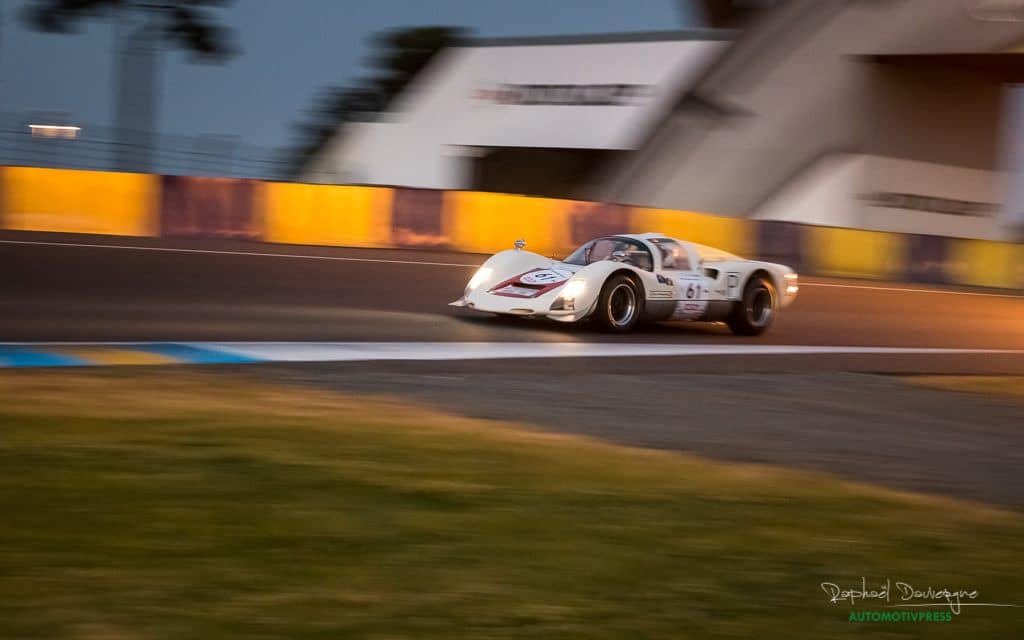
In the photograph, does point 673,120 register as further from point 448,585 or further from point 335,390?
point 448,585

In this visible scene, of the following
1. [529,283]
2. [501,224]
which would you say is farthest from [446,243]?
[529,283]

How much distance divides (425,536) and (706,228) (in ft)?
63.4

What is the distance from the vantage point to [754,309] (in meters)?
13.8

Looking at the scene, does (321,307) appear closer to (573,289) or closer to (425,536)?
(573,289)

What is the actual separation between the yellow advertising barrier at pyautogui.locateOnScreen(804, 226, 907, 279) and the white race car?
11.2m

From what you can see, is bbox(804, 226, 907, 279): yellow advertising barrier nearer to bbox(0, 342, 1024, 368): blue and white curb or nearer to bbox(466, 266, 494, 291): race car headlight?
bbox(0, 342, 1024, 368): blue and white curb

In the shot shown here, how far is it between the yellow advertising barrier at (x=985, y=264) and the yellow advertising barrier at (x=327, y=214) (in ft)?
36.3

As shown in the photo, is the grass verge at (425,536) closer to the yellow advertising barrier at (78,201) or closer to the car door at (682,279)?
the car door at (682,279)

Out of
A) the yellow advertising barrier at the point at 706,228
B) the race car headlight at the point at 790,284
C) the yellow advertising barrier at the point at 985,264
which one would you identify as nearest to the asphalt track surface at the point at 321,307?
the race car headlight at the point at 790,284

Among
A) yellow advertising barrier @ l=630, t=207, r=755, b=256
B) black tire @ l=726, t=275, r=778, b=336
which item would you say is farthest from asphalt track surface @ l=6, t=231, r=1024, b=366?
yellow advertising barrier @ l=630, t=207, r=755, b=256

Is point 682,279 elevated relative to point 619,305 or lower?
elevated

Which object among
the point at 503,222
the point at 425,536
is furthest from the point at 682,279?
the point at 503,222

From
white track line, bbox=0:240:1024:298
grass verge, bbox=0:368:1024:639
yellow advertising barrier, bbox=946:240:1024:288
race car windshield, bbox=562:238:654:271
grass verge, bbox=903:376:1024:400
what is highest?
yellow advertising barrier, bbox=946:240:1024:288

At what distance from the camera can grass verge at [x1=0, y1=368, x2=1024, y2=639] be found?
3.95 metres
